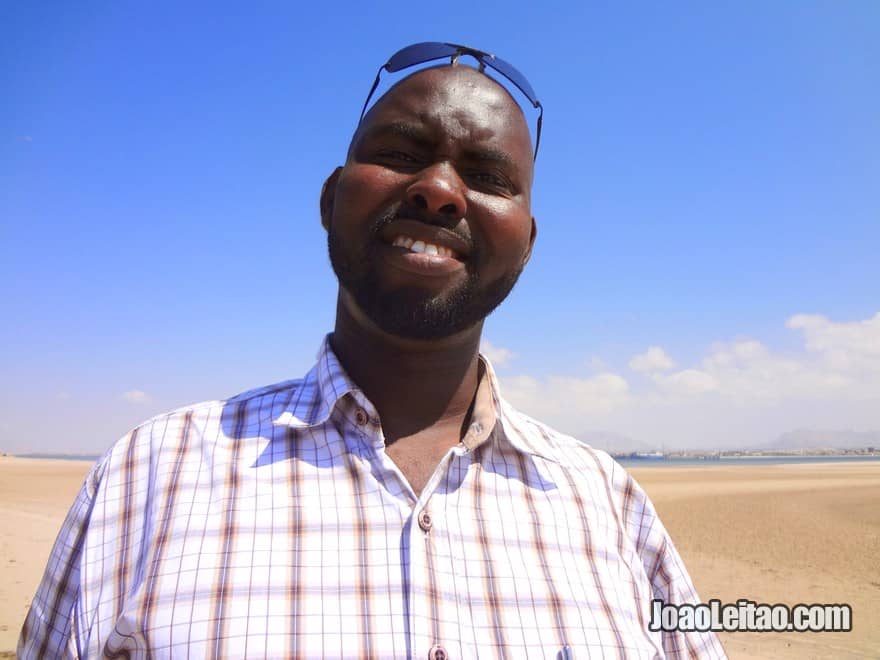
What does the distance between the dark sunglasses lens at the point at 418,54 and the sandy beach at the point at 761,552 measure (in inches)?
273

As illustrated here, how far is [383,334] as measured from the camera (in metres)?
1.92

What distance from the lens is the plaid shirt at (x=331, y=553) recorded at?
1.34 m

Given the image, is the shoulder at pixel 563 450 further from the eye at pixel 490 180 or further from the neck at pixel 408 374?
the eye at pixel 490 180

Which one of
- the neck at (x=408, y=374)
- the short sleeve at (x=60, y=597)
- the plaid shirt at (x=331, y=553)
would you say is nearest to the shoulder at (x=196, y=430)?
the plaid shirt at (x=331, y=553)

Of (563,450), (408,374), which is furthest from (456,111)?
(563,450)

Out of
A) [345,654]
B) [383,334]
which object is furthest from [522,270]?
[345,654]

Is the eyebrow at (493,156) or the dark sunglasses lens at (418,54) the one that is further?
the dark sunglasses lens at (418,54)

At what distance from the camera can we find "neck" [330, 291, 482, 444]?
1.92 meters

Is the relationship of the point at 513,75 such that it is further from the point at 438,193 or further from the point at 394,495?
the point at 394,495

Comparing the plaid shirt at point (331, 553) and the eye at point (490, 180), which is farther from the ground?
the eye at point (490, 180)

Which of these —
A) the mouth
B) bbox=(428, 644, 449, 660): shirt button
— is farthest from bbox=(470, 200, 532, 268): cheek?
bbox=(428, 644, 449, 660): shirt button

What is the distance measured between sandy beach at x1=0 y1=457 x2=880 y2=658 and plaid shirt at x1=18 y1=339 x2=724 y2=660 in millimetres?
6144

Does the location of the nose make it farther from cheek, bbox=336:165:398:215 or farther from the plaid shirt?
the plaid shirt

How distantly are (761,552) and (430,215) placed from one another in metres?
15.4
